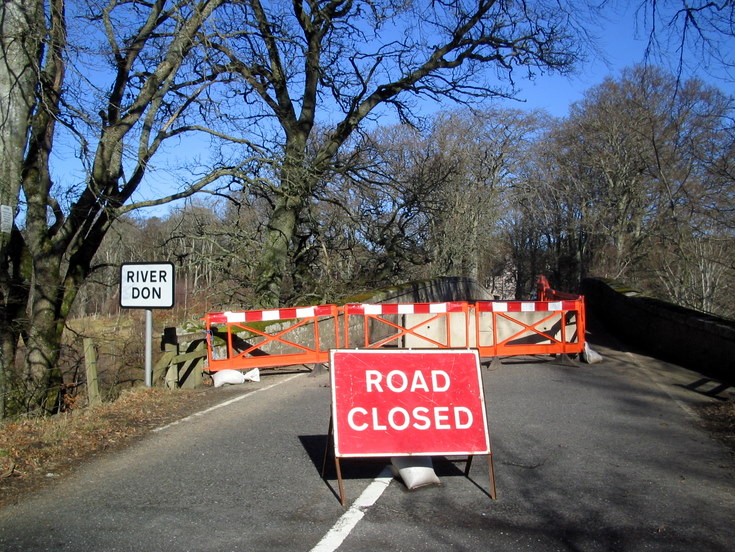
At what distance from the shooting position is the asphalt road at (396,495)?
437 centimetres

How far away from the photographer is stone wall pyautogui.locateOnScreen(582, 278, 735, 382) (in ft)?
36.4

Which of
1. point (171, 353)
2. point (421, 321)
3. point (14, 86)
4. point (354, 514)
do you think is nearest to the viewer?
point (354, 514)

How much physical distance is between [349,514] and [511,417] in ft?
12.8

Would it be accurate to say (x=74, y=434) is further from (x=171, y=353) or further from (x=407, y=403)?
(x=407, y=403)

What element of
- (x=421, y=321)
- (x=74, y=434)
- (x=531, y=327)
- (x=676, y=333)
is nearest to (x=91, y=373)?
(x=74, y=434)

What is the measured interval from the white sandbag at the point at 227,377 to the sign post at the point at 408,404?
6186 mm

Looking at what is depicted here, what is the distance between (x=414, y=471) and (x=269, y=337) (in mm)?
7298

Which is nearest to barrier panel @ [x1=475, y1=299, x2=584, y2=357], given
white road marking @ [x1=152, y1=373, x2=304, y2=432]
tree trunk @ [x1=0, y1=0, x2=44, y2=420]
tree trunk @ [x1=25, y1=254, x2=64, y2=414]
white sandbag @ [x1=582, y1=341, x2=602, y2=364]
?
white sandbag @ [x1=582, y1=341, x2=602, y2=364]

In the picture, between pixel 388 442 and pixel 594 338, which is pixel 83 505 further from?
pixel 594 338

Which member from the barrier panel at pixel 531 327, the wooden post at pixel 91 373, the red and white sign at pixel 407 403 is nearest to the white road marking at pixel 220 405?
the wooden post at pixel 91 373

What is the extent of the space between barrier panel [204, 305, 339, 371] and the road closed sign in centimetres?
159

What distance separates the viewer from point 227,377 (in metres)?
11.4

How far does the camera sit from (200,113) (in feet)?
44.5

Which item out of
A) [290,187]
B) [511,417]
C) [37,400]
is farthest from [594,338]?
[37,400]
